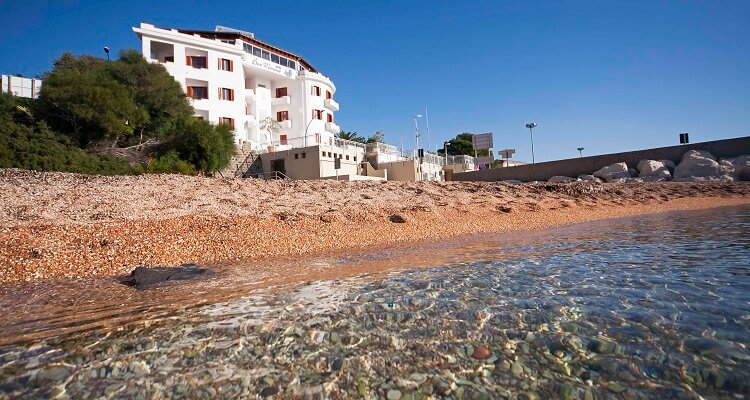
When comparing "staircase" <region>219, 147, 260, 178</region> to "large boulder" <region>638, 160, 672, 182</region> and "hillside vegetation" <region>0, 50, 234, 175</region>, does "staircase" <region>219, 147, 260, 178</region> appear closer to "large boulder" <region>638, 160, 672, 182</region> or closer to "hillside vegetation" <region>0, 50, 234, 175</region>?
"hillside vegetation" <region>0, 50, 234, 175</region>

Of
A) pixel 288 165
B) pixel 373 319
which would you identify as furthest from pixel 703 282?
pixel 288 165

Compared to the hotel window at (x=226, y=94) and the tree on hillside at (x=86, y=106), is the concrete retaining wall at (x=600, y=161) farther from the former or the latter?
the tree on hillside at (x=86, y=106)

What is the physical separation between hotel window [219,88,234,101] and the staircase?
24.1 feet

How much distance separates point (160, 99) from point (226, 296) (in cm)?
2937

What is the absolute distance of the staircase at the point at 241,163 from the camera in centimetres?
3275

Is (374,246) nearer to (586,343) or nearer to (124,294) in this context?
(124,294)

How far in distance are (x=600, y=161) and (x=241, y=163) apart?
3047cm

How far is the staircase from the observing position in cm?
3275

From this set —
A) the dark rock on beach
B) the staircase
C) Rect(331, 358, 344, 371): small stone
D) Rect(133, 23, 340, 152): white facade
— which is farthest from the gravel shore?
Rect(133, 23, 340, 152): white facade

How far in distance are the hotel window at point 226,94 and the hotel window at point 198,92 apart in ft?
4.65

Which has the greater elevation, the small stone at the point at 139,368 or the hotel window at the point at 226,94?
the hotel window at the point at 226,94

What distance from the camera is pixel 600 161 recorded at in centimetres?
3103

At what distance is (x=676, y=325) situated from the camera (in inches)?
126

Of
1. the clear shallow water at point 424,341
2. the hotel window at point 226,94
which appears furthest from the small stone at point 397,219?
the hotel window at point 226,94
